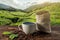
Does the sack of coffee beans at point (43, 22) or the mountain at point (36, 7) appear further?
the mountain at point (36, 7)

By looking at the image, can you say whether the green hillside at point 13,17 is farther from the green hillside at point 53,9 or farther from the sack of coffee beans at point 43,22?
the sack of coffee beans at point 43,22

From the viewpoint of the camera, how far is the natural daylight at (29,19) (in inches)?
61.3

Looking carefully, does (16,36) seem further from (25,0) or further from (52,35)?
(25,0)

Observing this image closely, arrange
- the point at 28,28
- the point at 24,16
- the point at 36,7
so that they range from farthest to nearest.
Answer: the point at 36,7, the point at 24,16, the point at 28,28

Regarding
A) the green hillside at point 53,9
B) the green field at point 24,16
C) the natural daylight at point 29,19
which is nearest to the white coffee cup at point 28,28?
the natural daylight at point 29,19

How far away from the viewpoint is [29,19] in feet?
7.13

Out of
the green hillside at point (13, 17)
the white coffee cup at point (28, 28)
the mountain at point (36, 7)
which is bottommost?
the white coffee cup at point (28, 28)

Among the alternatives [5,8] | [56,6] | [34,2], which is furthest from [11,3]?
[56,6]

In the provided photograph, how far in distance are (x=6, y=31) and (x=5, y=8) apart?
832 mm

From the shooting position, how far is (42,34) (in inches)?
62.7

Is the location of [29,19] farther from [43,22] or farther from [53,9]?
[43,22]

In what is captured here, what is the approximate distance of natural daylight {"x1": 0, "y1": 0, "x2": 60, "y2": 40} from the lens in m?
1.56

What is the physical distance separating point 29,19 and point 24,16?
14 cm

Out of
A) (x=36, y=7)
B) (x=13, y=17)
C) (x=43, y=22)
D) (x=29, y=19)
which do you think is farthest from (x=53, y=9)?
(x=43, y=22)
